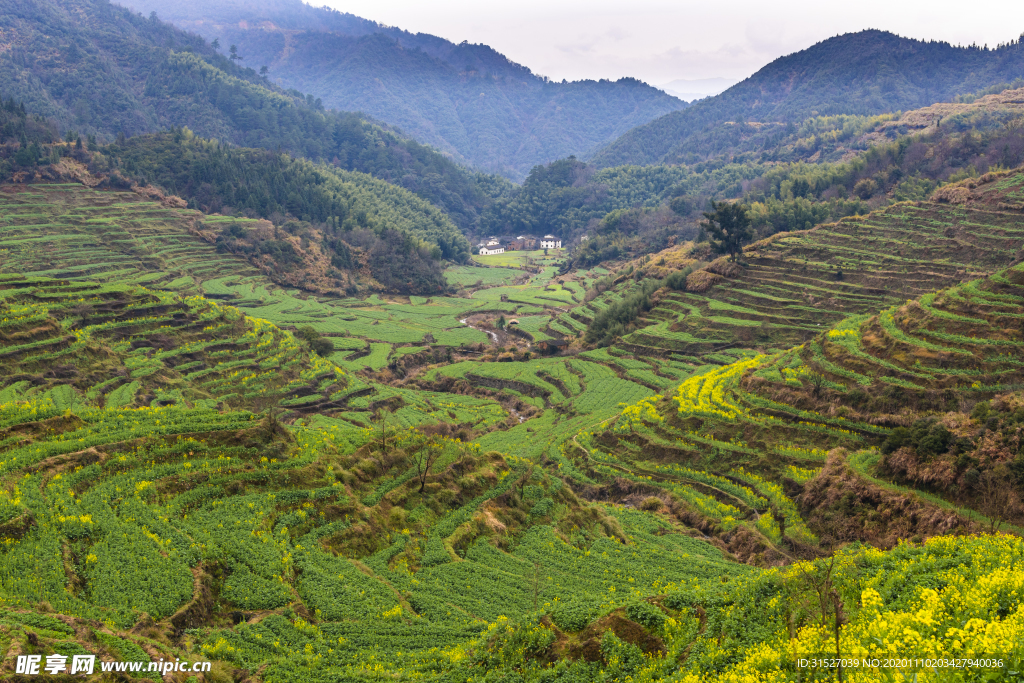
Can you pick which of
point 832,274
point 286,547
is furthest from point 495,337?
point 286,547

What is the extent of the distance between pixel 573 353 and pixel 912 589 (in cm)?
5370

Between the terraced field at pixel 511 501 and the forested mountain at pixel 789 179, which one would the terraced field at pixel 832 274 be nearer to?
the terraced field at pixel 511 501

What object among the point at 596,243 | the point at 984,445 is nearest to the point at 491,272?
the point at 596,243

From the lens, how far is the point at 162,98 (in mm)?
167500

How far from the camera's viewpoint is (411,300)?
4011 inches

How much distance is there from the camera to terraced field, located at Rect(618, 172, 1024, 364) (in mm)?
50125

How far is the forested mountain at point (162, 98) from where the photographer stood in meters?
149

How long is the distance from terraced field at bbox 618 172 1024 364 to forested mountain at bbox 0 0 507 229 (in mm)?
111886

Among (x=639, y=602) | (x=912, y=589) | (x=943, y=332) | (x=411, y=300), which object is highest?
(x=943, y=332)

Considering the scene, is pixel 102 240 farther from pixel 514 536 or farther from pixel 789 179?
pixel 789 179

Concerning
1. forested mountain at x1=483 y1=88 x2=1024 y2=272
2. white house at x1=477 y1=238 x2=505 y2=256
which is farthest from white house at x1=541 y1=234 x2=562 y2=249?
white house at x1=477 y1=238 x2=505 y2=256

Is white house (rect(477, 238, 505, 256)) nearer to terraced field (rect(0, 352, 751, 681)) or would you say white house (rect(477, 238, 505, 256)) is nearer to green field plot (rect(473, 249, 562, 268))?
green field plot (rect(473, 249, 562, 268))

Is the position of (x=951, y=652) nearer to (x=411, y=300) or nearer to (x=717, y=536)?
(x=717, y=536)

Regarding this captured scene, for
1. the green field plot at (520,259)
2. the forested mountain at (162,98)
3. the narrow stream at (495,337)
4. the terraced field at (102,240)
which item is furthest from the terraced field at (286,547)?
the forested mountain at (162,98)
